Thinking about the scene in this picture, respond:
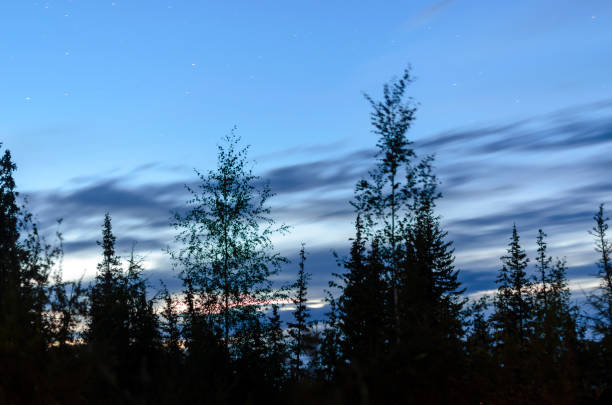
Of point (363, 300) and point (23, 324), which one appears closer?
point (23, 324)

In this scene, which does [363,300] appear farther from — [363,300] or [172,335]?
[172,335]

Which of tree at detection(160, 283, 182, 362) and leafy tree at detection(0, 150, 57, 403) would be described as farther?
tree at detection(160, 283, 182, 362)

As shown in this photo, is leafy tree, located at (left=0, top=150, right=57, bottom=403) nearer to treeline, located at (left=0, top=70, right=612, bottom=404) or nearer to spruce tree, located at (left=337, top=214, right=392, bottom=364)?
treeline, located at (left=0, top=70, right=612, bottom=404)

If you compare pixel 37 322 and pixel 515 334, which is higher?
pixel 37 322

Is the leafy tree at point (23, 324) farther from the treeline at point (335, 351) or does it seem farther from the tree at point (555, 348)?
A: the tree at point (555, 348)

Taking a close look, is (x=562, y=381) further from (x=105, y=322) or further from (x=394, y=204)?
(x=105, y=322)

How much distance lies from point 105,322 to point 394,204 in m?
11.3

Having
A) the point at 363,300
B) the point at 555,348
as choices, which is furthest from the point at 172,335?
the point at 555,348

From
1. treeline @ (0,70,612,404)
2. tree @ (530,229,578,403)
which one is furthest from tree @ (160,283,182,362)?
tree @ (530,229,578,403)

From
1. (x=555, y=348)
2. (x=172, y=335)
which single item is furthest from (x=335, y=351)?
(x=172, y=335)

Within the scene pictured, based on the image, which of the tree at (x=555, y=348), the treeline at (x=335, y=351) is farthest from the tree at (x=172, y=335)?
the tree at (x=555, y=348)

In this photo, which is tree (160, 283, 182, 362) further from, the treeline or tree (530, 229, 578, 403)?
tree (530, 229, 578, 403)

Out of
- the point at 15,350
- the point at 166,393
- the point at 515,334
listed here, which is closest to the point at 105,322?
the point at 15,350

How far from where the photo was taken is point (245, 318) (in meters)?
31.7
